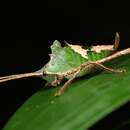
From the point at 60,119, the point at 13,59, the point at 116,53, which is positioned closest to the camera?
the point at 60,119

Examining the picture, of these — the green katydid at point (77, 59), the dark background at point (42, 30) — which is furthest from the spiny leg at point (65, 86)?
the dark background at point (42, 30)

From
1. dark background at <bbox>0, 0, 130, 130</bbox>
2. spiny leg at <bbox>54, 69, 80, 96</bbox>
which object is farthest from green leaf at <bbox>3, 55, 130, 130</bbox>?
dark background at <bbox>0, 0, 130, 130</bbox>

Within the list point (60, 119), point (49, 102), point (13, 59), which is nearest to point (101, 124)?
point (49, 102)

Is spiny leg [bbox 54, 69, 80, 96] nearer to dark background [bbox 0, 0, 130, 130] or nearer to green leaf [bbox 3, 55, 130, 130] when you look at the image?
green leaf [bbox 3, 55, 130, 130]

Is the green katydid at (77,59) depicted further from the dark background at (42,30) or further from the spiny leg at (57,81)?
the dark background at (42,30)

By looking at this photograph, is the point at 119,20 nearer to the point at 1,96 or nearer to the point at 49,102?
the point at 1,96

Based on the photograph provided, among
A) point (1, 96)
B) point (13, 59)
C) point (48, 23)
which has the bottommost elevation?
point (1, 96)
